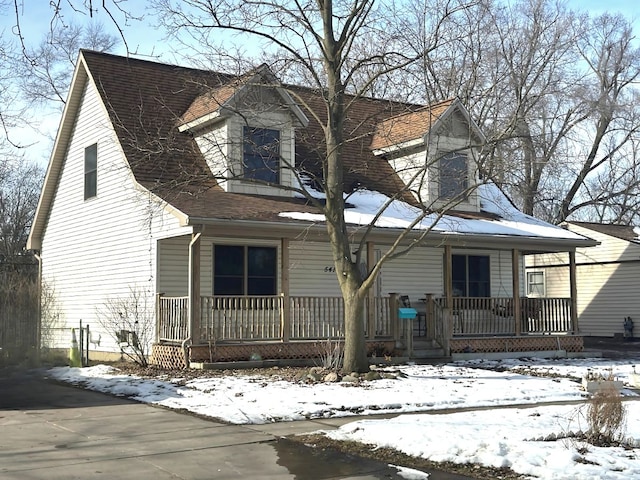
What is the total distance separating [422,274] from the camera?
2158 centimetres

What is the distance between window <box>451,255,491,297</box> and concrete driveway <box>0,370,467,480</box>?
12.3 meters

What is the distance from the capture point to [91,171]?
68.4 feet

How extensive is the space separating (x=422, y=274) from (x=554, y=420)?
11888 millimetres

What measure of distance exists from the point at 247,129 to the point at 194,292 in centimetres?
482

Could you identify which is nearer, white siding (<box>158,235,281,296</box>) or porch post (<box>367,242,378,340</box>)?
white siding (<box>158,235,281,296</box>)

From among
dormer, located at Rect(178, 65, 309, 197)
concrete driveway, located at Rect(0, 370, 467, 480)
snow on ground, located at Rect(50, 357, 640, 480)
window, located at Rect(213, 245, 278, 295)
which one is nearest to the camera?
concrete driveway, located at Rect(0, 370, 467, 480)

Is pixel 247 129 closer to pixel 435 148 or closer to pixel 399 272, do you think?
pixel 435 148

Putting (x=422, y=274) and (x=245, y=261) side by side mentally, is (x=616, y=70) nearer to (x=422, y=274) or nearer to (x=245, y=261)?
(x=422, y=274)

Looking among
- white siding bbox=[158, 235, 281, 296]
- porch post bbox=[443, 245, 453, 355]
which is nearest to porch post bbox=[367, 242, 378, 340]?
porch post bbox=[443, 245, 453, 355]

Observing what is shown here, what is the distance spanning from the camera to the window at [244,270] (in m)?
18.3

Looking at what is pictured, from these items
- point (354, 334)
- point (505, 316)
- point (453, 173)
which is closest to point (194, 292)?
point (354, 334)

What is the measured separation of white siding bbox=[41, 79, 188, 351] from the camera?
59.7 feet

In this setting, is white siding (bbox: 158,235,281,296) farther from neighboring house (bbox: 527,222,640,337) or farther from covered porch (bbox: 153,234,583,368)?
neighboring house (bbox: 527,222,640,337)

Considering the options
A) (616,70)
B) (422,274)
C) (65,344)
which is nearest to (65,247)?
(65,344)
